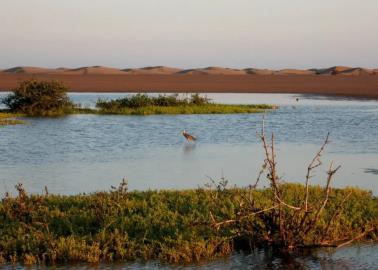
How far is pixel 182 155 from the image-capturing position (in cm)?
2072

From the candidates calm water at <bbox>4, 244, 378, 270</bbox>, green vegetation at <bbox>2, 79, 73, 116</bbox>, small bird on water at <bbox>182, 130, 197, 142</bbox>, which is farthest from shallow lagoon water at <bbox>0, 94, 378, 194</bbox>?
calm water at <bbox>4, 244, 378, 270</bbox>

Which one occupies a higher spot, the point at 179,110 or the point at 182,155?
the point at 179,110

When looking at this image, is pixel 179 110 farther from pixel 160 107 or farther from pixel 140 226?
pixel 140 226

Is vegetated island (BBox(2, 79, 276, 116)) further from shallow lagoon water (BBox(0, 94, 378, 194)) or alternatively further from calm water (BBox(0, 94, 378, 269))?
calm water (BBox(0, 94, 378, 269))

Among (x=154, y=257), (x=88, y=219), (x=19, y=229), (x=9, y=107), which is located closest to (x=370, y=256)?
(x=154, y=257)

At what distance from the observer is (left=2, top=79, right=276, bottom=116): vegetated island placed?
3831cm

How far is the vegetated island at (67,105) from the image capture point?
38.3 m

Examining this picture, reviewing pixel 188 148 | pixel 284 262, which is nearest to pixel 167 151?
pixel 188 148

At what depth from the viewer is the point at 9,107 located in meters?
39.2

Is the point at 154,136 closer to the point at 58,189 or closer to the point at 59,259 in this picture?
the point at 58,189

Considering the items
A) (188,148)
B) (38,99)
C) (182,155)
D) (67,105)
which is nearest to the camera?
(182,155)

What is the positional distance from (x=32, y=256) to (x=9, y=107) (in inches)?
1210

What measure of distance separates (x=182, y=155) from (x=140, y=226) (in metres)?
10.2

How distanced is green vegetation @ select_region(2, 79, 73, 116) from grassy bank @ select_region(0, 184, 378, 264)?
1047 inches
